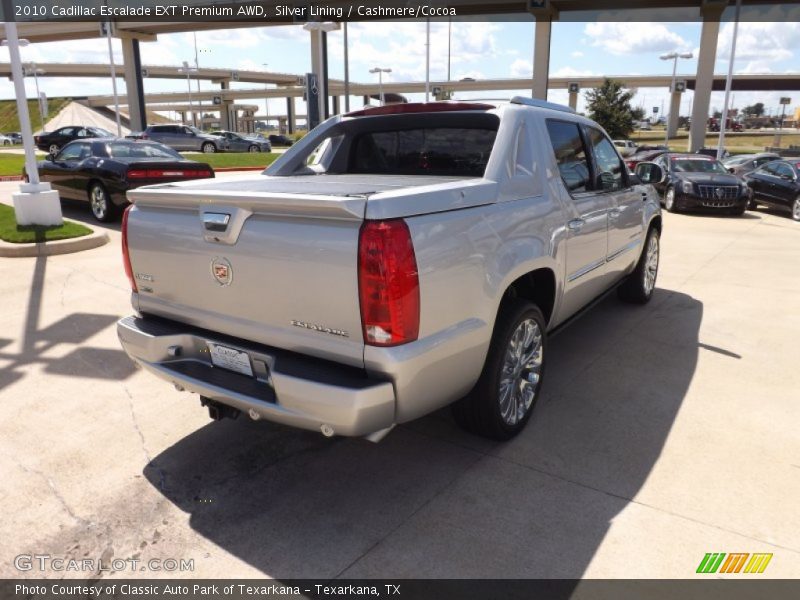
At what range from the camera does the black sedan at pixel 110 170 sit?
401 inches

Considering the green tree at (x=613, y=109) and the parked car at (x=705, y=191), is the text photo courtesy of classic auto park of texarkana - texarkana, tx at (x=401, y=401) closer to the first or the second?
the parked car at (x=705, y=191)

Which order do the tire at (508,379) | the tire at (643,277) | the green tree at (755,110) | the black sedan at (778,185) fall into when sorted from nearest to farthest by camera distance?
the tire at (508,379) → the tire at (643,277) → the black sedan at (778,185) → the green tree at (755,110)

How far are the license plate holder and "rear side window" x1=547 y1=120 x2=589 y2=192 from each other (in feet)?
7.78

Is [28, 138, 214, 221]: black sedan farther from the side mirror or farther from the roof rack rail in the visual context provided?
the roof rack rail

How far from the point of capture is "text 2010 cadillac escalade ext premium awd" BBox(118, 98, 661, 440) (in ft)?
8.53

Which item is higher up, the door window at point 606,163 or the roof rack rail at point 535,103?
the roof rack rail at point 535,103

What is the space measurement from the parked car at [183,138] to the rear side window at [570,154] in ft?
114

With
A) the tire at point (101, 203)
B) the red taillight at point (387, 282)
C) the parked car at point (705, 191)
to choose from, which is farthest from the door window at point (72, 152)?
the parked car at point (705, 191)

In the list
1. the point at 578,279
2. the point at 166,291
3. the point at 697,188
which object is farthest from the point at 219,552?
the point at 697,188

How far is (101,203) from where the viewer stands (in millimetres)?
10711

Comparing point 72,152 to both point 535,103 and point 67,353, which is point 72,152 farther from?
point 535,103

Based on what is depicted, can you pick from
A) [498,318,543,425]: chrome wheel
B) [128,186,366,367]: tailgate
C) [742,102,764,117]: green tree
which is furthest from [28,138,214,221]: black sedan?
[742,102,764,117]: green tree

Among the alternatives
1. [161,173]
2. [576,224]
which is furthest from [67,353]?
[161,173]

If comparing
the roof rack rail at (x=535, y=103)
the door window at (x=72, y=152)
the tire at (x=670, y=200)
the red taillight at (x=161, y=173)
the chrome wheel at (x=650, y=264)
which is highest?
the roof rack rail at (x=535, y=103)
